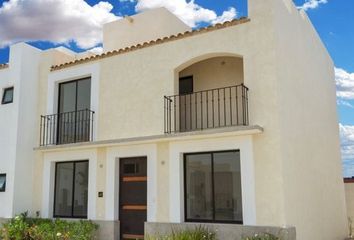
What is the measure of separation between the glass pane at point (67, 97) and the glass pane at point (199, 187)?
17.8ft

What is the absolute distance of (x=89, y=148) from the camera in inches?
530

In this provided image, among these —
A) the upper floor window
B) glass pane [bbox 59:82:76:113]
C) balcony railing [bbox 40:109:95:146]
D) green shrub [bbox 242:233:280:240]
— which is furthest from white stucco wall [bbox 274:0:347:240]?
the upper floor window

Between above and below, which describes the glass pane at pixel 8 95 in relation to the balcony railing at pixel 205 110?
above

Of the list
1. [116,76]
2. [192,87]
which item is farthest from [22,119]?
[192,87]

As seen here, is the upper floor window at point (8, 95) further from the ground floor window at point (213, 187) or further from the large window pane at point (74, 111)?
the ground floor window at point (213, 187)

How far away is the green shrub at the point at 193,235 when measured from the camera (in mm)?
9883

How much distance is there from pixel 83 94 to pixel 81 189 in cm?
347

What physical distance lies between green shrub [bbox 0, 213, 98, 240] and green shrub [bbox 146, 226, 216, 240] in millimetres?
2296

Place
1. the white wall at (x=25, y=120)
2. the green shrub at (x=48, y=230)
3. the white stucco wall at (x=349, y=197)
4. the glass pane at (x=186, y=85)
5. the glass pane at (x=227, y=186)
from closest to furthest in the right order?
the glass pane at (x=227, y=186) < the green shrub at (x=48, y=230) < the glass pane at (x=186, y=85) < the white wall at (x=25, y=120) < the white stucco wall at (x=349, y=197)

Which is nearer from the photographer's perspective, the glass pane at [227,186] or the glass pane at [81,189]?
the glass pane at [227,186]

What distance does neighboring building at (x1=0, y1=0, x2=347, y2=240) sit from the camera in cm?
1059

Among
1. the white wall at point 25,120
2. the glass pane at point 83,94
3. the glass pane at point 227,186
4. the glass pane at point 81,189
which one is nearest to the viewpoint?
the glass pane at point 227,186

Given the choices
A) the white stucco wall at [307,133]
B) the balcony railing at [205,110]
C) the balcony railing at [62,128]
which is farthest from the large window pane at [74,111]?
the white stucco wall at [307,133]

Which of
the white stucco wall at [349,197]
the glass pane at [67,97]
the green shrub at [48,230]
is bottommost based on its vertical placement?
the green shrub at [48,230]
